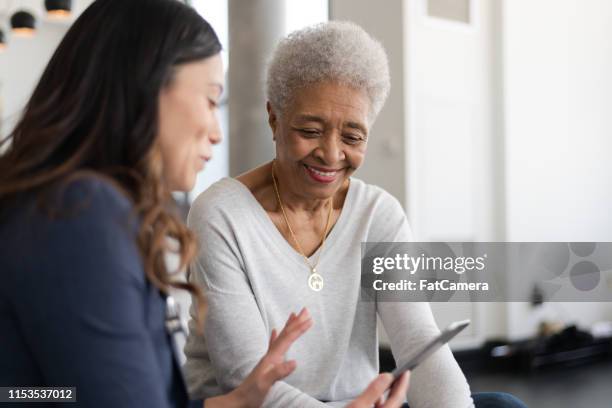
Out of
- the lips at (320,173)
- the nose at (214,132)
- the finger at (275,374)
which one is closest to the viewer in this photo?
the nose at (214,132)

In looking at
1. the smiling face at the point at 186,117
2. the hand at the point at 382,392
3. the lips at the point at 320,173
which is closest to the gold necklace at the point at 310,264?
the lips at the point at 320,173

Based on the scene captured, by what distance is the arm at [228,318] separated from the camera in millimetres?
1448

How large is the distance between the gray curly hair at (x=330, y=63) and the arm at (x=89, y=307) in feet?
2.87

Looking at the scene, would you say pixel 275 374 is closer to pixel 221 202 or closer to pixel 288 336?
pixel 288 336

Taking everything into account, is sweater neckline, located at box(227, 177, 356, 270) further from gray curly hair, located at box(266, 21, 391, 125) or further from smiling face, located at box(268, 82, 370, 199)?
gray curly hair, located at box(266, 21, 391, 125)

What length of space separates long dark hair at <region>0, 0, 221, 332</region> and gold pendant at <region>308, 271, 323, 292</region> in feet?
2.27

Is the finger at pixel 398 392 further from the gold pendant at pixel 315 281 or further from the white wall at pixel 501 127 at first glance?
the white wall at pixel 501 127

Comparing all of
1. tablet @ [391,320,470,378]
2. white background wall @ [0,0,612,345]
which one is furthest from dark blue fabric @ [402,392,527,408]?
white background wall @ [0,0,612,345]

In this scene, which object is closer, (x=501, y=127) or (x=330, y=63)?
(x=330, y=63)

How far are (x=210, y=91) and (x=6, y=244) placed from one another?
1.14ft

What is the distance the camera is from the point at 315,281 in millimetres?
1646

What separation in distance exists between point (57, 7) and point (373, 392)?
→ 3.49 meters

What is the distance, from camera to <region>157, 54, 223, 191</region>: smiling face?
97cm

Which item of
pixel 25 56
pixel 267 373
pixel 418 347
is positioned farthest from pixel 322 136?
pixel 25 56
